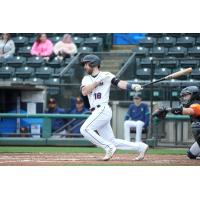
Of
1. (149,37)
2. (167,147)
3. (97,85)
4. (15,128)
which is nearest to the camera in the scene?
(97,85)

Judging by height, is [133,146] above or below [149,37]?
below

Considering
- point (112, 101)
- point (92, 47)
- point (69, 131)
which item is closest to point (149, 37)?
point (92, 47)

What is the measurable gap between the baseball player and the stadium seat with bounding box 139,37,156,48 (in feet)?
20.7

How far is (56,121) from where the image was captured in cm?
1246

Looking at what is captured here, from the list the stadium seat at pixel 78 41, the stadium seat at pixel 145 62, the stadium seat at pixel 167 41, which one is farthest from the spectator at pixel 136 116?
the stadium seat at pixel 78 41

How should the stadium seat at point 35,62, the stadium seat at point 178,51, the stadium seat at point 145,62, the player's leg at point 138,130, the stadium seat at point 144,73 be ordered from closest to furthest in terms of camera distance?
the player's leg at point 138,130 < the stadium seat at point 144,73 < the stadium seat at point 145,62 < the stadium seat at point 178,51 < the stadium seat at point 35,62

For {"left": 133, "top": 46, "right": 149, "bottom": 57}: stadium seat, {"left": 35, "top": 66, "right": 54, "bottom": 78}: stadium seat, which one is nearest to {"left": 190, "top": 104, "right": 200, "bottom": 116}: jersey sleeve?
{"left": 133, "top": 46, "right": 149, "bottom": 57}: stadium seat

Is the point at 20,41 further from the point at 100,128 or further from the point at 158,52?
the point at 100,128

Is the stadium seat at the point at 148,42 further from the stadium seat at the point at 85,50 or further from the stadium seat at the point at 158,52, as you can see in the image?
the stadium seat at the point at 85,50

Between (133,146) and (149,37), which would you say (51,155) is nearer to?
(133,146)

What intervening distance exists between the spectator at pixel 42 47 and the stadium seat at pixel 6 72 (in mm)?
792

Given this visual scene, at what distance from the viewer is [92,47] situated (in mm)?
15297

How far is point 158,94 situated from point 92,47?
352 cm

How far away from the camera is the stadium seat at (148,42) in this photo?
14469 mm
